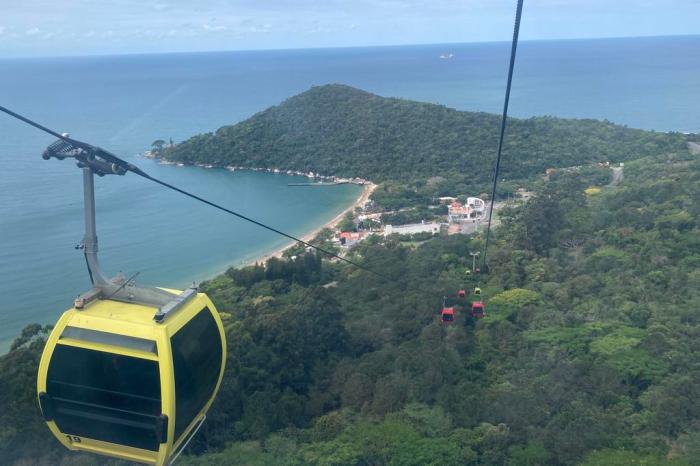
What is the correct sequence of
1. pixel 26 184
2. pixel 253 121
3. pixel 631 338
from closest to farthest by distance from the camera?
pixel 631 338
pixel 26 184
pixel 253 121

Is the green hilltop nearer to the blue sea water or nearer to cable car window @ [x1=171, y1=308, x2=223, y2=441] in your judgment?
cable car window @ [x1=171, y1=308, x2=223, y2=441]

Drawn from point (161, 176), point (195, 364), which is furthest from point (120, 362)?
point (161, 176)

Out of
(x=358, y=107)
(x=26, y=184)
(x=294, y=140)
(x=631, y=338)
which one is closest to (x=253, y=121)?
(x=294, y=140)

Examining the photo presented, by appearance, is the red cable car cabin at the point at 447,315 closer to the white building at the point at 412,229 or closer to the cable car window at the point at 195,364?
the cable car window at the point at 195,364

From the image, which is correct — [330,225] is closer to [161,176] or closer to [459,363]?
[161,176]

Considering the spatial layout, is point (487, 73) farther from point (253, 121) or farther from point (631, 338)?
point (631, 338)

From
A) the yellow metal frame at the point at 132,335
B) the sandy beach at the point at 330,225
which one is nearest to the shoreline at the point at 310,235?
the sandy beach at the point at 330,225
